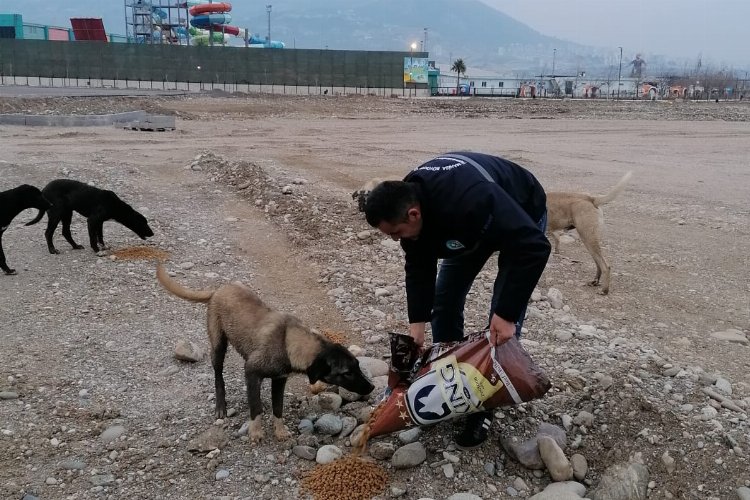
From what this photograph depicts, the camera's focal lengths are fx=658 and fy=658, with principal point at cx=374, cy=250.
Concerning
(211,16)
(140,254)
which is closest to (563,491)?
(140,254)

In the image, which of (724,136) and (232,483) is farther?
(724,136)

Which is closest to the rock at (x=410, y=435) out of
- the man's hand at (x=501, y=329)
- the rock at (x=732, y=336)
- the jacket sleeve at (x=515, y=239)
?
the man's hand at (x=501, y=329)

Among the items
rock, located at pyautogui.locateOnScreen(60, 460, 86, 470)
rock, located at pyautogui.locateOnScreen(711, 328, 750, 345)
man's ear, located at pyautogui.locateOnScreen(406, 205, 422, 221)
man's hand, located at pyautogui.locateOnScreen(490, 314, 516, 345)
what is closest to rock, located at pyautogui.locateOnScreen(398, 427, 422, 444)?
man's hand, located at pyautogui.locateOnScreen(490, 314, 516, 345)

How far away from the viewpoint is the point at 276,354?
4.38 m

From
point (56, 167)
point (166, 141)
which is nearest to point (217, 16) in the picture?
point (166, 141)

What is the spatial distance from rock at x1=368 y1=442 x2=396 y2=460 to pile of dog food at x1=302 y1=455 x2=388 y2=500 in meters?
0.09

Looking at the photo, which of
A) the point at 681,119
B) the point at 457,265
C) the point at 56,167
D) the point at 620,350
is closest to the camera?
the point at 457,265

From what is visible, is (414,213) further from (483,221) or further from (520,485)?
(520,485)

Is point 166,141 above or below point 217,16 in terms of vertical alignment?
below

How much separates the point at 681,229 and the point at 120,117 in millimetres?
23464

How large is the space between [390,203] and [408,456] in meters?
1.73

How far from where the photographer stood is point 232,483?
4.05 meters

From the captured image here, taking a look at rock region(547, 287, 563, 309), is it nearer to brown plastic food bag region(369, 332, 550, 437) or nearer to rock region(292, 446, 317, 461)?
brown plastic food bag region(369, 332, 550, 437)

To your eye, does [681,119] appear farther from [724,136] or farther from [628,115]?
[724,136]
